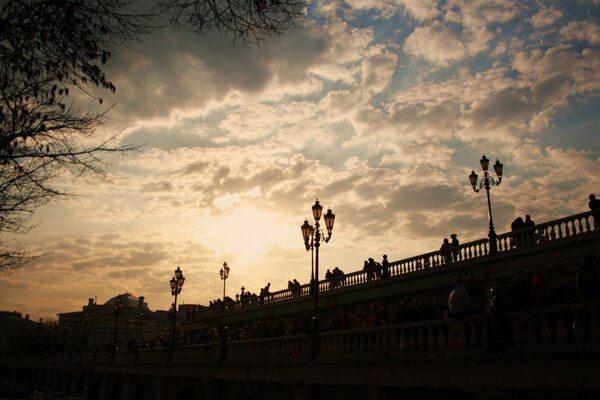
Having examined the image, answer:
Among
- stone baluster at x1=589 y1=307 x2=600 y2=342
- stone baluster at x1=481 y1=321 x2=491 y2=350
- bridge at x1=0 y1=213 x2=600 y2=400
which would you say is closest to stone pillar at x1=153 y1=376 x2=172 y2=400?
bridge at x1=0 y1=213 x2=600 y2=400

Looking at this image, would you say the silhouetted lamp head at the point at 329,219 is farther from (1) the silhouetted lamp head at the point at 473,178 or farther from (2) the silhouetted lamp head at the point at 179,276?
(2) the silhouetted lamp head at the point at 179,276

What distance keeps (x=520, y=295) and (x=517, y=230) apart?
Answer: 12.1 meters

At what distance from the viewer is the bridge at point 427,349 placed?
10320mm

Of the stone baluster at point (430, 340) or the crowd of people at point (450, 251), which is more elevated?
the crowd of people at point (450, 251)

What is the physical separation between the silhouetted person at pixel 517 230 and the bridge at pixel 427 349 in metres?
0.06

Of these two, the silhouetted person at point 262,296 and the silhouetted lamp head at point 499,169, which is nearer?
the silhouetted lamp head at point 499,169

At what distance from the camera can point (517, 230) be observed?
22.9 m

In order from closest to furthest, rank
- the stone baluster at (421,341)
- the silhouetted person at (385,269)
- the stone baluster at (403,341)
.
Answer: the stone baluster at (421,341), the stone baluster at (403,341), the silhouetted person at (385,269)

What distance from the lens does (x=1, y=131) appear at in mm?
10039

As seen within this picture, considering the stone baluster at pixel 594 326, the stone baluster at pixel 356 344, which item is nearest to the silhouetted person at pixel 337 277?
the stone baluster at pixel 356 344

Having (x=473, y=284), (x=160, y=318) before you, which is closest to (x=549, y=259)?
(x=473, y=284)

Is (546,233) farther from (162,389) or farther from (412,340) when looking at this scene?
(162,389)

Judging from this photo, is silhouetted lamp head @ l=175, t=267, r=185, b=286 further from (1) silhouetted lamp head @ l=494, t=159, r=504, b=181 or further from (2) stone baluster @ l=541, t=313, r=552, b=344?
(2) stone baluster @ l=541, t=313, r=552, b=344

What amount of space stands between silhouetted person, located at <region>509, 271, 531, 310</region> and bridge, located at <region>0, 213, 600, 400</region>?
0.45 metres
